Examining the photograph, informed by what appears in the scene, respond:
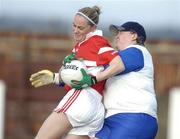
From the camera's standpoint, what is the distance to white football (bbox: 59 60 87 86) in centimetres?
622

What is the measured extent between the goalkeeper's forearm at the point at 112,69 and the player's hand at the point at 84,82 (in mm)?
40

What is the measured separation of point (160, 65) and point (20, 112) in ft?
9.56

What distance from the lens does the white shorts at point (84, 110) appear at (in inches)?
246

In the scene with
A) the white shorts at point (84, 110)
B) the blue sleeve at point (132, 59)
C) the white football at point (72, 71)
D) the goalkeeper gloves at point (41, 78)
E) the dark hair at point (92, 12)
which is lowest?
the white shorts at point (84, 110)

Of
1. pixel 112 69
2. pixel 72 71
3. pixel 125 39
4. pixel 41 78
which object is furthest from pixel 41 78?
pixel 125 39

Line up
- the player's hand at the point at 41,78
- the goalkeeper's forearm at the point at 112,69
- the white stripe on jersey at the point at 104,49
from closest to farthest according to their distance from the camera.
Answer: the goalkeeper's forearm at the point at 112,69, the white stripe on jersey at the point at 104,49, the player's hand at the point at 41,78

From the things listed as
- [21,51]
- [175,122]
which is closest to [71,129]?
[175,122]

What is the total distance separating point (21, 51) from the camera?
1820 centimetres

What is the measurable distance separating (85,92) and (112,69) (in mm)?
290

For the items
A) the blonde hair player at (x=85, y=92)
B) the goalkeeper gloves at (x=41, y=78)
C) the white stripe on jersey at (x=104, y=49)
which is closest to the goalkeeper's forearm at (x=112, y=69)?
the blonde hair player at (x=85, y=92)

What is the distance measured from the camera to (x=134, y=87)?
20.7 ft

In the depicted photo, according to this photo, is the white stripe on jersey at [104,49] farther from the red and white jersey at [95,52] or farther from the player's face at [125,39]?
the player's face at [125,39]

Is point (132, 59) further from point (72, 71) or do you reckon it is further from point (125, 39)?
point (72, 71)

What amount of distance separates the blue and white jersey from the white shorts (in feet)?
0.34
